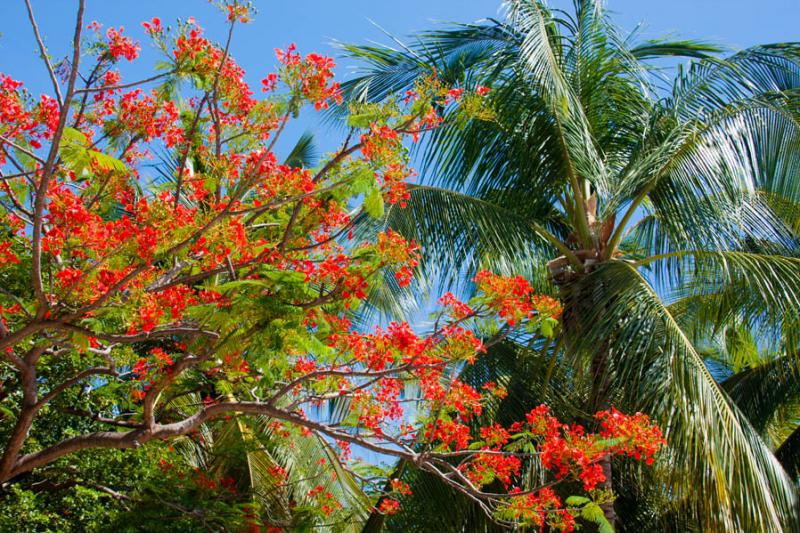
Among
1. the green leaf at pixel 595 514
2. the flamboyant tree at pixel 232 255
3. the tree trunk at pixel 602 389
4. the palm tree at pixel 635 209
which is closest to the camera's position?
the flamboyant tree at pixel 232 255

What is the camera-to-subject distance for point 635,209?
26.7 ft

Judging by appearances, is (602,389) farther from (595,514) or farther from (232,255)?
(232,255)

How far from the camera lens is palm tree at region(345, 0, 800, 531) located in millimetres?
6797

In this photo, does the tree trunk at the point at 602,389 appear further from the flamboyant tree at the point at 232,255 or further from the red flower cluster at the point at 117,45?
the red flower cluster at the point at 117,45

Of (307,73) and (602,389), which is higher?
(307,73)

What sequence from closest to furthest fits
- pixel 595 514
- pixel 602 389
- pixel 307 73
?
pixel 307 73
pixel 595 514
pixel 602 389

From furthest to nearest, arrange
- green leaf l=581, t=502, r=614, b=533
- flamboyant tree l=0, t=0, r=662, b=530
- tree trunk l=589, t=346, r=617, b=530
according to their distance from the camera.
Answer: tree trunk l=589, t=346, r=617, b=530, green leaf l=581, t=502, r=614, b=533, flamboyant tree l=0, t=0, r=662, b=530

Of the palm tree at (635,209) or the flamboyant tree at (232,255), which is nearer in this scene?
the flamboyant tree at (232,255)

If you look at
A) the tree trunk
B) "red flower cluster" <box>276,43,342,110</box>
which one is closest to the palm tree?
the tree trunk

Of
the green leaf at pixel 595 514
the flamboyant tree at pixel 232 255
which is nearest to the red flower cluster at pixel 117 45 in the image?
the flamboyant tree at pixel 232 255

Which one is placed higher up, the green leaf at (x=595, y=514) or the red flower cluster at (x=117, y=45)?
the red flower cluster at (x=117, y=45)

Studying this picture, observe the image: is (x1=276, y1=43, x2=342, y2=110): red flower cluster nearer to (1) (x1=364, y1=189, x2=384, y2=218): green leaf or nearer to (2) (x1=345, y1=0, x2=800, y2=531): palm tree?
(1) (x1=364, y1=189, x2=384, y2=218): green leaf

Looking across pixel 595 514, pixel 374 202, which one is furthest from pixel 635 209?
pixel 374 202

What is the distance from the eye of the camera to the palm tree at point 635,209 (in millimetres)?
6797
